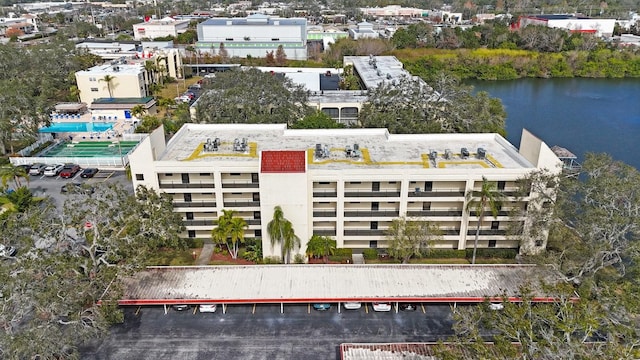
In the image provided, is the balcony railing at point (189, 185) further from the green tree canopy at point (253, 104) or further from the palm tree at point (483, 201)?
the palm tree at point (483, 201)

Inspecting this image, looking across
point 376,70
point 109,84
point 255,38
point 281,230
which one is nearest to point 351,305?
point 281,230

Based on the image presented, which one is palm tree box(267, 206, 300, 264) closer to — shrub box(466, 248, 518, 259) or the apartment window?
the apartment window

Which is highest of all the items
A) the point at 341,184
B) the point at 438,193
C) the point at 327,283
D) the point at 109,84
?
the point at 109,84

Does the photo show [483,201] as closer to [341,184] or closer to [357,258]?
[341,184]

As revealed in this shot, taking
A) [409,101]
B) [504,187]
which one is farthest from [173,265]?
[409,101]

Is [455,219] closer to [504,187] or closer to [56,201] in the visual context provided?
[504,187]

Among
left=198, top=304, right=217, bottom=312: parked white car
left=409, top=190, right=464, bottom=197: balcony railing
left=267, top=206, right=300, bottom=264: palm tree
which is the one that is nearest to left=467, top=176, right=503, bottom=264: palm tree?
left=409, top=190, right=464, bottom=197: balcony railing
